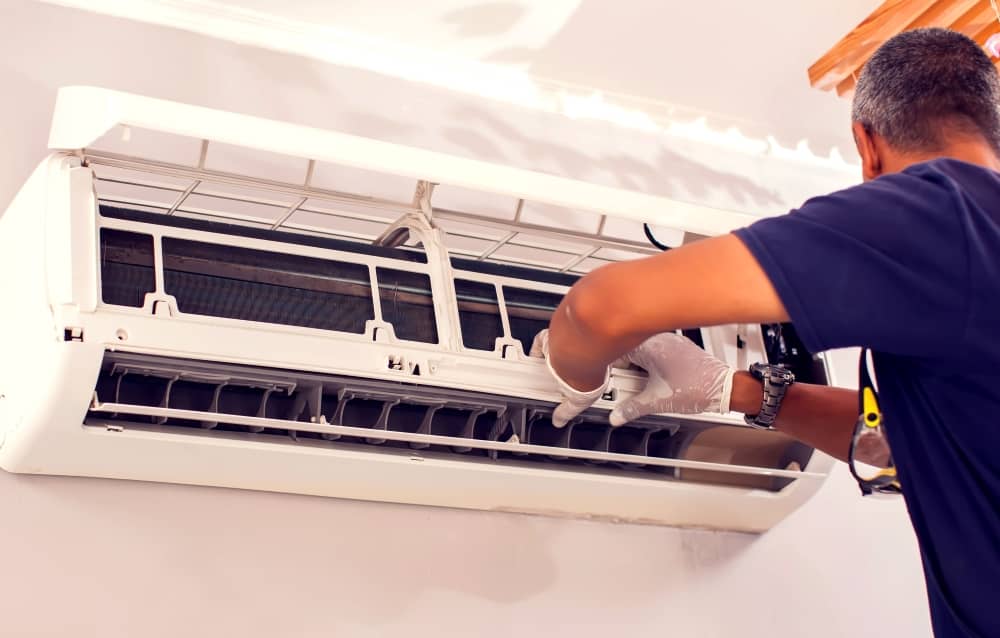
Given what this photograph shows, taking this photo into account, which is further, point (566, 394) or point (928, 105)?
point (566, 394)

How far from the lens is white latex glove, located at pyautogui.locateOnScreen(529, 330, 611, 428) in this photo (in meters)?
1.47

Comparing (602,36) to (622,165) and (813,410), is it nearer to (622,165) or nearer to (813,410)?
(622,165)

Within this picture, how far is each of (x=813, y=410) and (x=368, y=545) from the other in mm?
726

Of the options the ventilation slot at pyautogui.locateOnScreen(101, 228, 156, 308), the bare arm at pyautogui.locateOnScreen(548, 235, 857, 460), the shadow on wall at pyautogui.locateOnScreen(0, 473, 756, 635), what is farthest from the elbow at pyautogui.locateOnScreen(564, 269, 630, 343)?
the shadow on wall at pyautogui.locateOnScreen(0, 473, 756, 635)

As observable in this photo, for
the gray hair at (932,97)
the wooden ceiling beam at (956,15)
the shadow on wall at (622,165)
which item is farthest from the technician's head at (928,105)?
the shadow on wall at (622,165)

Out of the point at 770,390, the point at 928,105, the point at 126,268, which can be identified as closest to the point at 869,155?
the point at 928,105

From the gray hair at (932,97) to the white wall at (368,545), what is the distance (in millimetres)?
947

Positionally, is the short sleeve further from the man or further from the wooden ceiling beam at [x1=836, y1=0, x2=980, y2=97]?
the wooden ceiling beam at [x1=836, y1=0, x2=980, y2=97]

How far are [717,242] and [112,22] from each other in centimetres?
127

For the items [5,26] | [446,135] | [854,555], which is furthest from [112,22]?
[854,555]

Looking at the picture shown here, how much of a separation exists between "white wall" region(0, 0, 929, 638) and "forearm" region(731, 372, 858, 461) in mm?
509

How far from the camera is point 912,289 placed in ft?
3.45

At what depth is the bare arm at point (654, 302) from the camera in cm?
108

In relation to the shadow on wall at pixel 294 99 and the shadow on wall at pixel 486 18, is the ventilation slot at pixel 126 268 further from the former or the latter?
the shadow on wall at pixel 486 18
